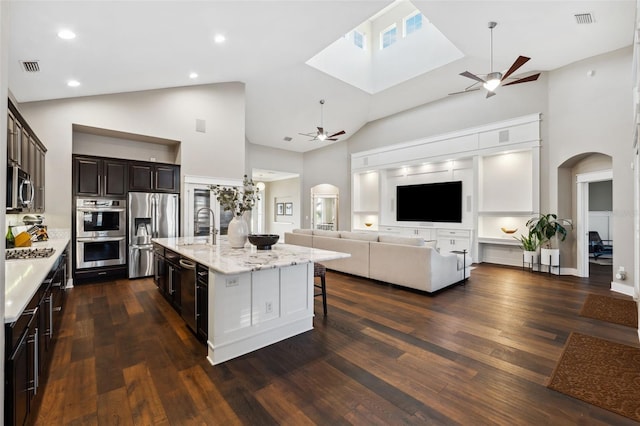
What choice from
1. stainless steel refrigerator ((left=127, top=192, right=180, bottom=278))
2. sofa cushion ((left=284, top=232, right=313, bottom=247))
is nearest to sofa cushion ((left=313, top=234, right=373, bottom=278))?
sofa cushion ((left=284, top=232, right=313, bottom=247))

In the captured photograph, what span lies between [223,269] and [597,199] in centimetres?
1108

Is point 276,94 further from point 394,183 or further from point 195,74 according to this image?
point 394,183

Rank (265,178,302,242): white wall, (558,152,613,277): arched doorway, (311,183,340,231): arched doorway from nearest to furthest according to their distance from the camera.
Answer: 1. (558,152,613,277): arched doorway
2. (311,183,340,231): arched doorway
3. (265,178,302,242): white wall

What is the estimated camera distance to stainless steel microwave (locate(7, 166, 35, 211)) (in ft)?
9.03

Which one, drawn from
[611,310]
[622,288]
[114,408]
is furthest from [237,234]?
[622,288]

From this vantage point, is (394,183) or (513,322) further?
(394,183)

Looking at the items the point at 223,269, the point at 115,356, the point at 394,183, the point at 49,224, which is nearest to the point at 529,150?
the point at 394,183

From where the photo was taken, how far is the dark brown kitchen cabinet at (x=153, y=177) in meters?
5.43

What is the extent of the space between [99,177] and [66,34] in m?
2.68

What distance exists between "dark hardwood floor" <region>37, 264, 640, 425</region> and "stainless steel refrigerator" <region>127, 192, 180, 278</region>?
1.42 metres

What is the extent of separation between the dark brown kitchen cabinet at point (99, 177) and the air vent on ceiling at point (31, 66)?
1651 millimetres

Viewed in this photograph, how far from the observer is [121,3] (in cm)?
291

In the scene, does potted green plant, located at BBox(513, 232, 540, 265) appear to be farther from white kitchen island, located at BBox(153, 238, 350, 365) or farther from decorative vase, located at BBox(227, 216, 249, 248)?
decorative vase, located at BBox(227, 216, 249, 248)

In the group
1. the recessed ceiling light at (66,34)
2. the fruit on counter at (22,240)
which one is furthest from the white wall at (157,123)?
the recessed ceiling light at (66,34)
